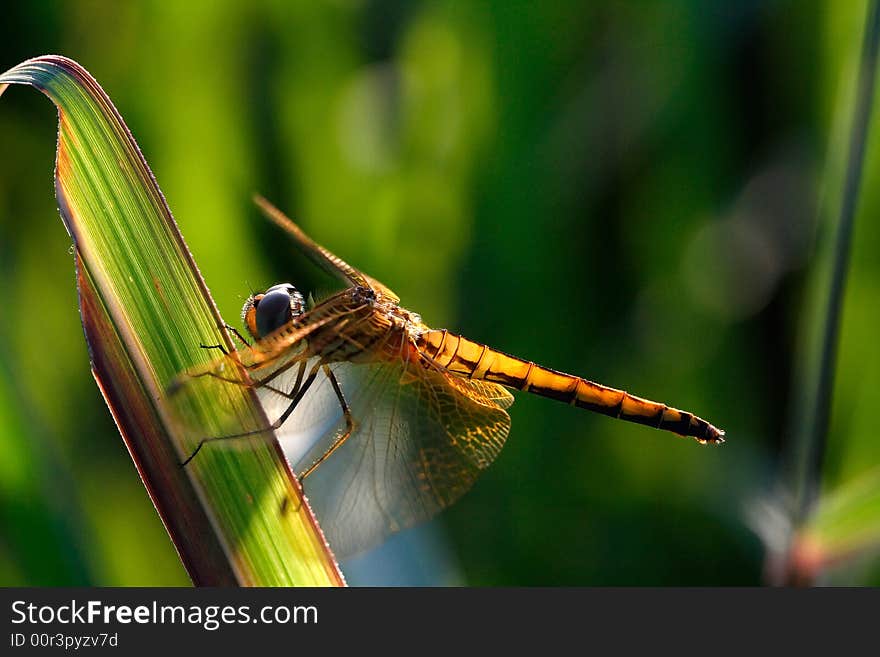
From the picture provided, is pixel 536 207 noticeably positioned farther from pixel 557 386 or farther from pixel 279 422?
pixel 279 422

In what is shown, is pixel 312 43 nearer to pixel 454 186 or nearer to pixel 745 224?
pixel 454 186

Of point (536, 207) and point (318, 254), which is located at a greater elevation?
point (536, 207)

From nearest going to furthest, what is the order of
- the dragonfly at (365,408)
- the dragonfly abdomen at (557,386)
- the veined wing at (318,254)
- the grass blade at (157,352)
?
the grass blade at (157,352) < the dragonfly at (365,408) < the veined wing at (318,254) < the dragonfly abdomen at (557,386)

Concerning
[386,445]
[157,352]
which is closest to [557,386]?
[386,445]

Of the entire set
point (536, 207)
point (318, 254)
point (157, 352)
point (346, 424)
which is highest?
point (536, 207)

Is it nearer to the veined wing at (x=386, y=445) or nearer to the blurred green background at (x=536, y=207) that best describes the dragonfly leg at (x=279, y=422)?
the veined wing at (x=386, y=445)

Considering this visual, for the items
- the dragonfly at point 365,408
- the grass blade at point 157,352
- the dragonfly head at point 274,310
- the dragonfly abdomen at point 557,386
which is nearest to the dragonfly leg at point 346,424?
the dragonfly at point 365,408

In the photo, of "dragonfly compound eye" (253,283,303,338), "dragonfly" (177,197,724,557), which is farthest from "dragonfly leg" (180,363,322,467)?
"dragonfly compound eye" (253,283,303,338)
